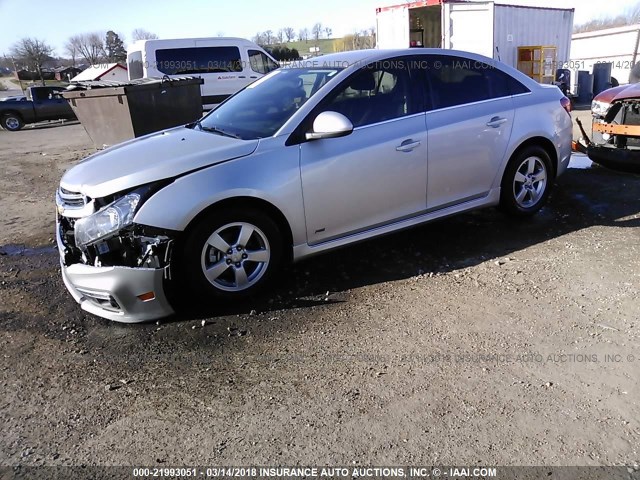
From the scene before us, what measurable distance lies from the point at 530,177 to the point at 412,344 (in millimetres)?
2745

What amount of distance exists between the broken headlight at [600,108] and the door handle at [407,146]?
3.65 meters

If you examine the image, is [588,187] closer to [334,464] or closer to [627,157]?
[627,157]

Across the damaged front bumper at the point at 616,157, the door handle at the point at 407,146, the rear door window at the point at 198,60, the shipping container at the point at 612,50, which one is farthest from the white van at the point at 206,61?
the shipping container at the point at 612,50

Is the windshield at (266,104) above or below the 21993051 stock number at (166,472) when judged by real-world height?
above

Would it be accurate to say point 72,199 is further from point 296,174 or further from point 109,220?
point 296,174

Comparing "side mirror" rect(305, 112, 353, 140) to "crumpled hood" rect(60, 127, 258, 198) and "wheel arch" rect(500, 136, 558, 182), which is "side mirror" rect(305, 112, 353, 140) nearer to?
"crumpled hood" rect(60, 127, 258, 198)

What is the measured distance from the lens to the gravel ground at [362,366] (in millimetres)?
2484

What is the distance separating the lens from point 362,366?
3080 mm

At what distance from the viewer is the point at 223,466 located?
2.38 metres

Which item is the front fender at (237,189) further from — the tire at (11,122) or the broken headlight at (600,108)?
the tire at (11,122)

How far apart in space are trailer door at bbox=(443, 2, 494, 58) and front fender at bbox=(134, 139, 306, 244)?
573 inches

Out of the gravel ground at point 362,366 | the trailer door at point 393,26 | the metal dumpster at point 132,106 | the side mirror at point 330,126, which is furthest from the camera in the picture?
the trailer door at point 393,26

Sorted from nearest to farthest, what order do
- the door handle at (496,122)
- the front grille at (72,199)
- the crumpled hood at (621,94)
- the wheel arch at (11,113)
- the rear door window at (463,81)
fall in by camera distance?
the front grille at (72,199) < the rear door window at (463,81) < the door handle at (496,122) < the crumpled hood at (621,94) < the wheel arch at (11,113)

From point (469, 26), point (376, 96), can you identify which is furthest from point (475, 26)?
point (376, 96)
